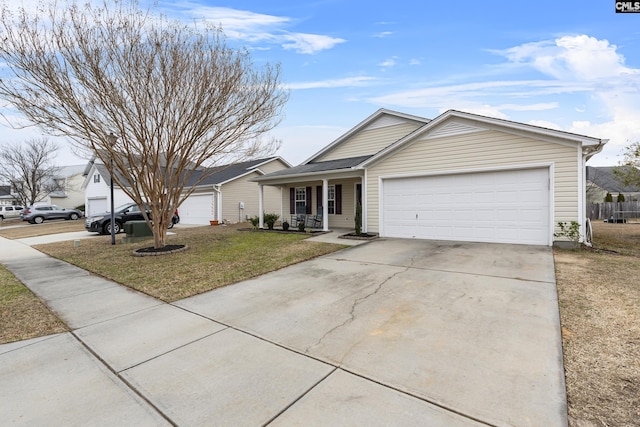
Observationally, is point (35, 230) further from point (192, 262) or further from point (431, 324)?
point (431, 324)

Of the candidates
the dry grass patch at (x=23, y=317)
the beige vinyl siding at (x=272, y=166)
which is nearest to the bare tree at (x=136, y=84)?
the dry grass patch at (x=23, y=317)

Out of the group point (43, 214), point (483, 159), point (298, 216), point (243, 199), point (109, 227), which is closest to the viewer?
point (483, 159)

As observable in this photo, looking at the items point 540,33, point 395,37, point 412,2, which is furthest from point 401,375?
point 540,33

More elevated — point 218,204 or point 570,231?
point 218,204

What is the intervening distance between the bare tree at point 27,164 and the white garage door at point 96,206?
12.3 meters

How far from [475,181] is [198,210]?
56.9ft

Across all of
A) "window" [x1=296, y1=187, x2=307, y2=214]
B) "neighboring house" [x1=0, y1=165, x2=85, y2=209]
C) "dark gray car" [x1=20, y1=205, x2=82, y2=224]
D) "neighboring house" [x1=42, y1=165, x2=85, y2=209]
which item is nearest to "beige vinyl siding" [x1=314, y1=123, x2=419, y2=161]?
"window" [x1=296, y1=187, x2=307, y2=214]

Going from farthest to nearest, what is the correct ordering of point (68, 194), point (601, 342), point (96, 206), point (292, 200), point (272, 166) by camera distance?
point (68, 194), point (96, 206), point (272, 166), point (292, 200), point (601, 342)

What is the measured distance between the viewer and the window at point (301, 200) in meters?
16.3

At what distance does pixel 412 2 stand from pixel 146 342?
10.4m

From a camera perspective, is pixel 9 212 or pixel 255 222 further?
pixel 9 212

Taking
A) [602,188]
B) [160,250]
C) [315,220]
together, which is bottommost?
[160,250]

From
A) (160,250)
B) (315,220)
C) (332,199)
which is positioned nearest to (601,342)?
(160,250)

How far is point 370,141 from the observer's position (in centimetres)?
1522
